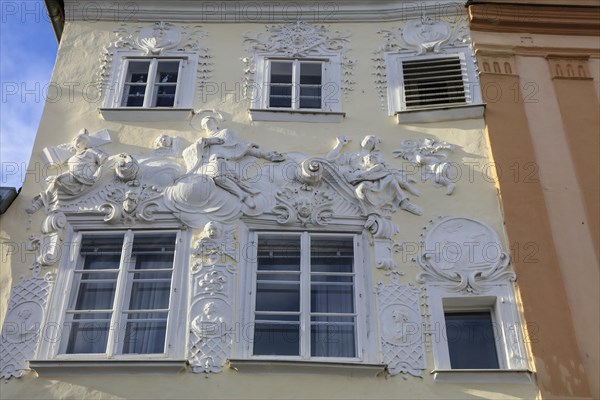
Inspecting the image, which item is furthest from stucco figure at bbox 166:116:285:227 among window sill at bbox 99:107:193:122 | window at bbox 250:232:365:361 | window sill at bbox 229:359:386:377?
window sill at bbox 229:359:386:377

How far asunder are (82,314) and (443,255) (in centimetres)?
451

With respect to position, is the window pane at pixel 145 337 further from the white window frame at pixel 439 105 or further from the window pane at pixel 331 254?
the white window frame at pixel 439 105

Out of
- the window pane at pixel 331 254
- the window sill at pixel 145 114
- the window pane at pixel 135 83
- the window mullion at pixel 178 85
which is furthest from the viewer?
the window pane at pixel 135 83

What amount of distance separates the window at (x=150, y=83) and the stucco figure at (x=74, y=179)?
4.31 ft

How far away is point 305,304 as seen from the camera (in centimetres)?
981

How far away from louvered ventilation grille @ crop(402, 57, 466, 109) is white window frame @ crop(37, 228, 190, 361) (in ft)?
13.5

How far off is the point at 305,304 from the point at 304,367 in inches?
36.1

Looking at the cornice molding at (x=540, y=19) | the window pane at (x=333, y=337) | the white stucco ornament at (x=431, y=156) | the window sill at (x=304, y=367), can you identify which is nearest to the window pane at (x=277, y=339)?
the window pane at (x=333, y=337)

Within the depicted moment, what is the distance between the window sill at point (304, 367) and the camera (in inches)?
359

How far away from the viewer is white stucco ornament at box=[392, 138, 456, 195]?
1089 centimetres

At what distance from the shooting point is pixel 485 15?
12656 mm

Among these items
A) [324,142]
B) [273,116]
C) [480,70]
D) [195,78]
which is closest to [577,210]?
[480,70]

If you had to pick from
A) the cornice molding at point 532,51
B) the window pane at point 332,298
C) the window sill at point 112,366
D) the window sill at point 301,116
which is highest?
the cornice molding at point 532,51

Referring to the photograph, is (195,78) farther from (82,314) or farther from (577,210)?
(577,210)
